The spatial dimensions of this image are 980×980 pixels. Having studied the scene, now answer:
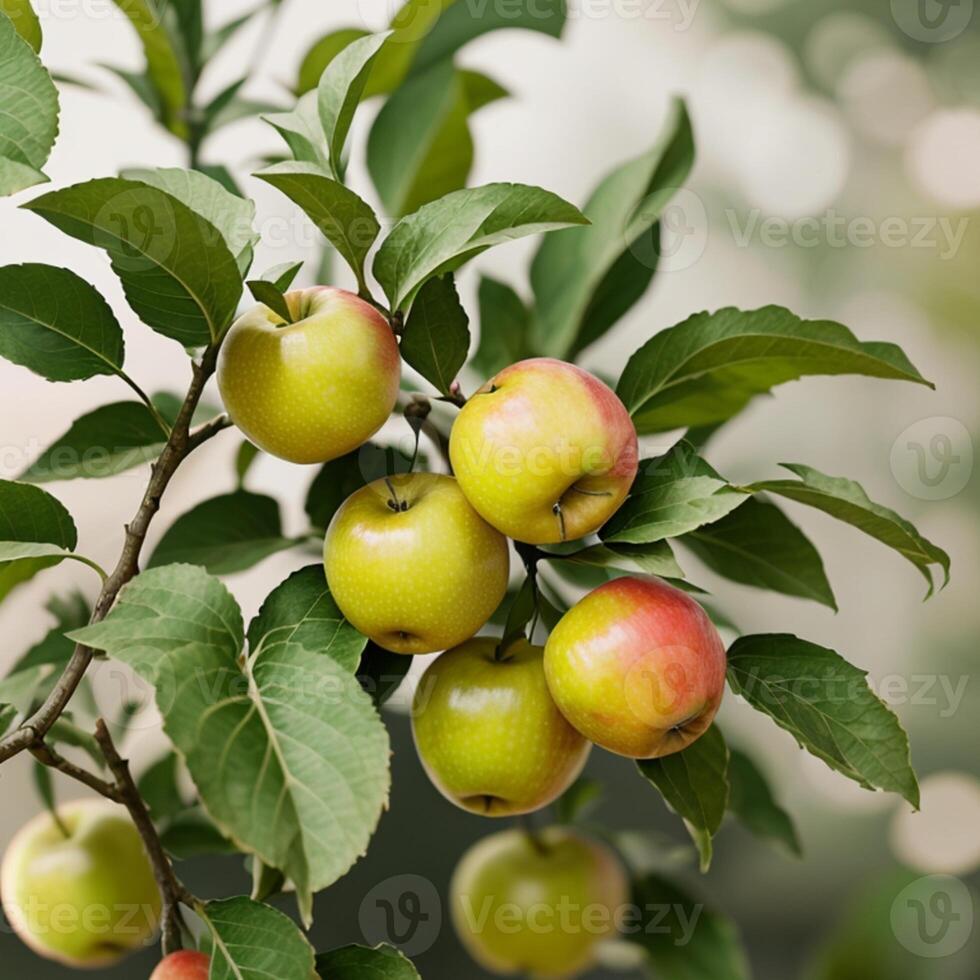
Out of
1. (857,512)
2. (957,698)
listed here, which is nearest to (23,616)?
(857,512)

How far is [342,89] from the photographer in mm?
364

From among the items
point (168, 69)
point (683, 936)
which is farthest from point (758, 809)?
point (168, 69)

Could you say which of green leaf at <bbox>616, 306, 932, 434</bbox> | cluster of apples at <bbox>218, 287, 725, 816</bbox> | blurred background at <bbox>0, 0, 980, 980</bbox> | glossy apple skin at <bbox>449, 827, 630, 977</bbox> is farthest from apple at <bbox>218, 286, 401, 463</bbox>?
blurred background at <bbox>0, 0, 980, 980</bbox>

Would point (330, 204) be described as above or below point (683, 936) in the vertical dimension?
above

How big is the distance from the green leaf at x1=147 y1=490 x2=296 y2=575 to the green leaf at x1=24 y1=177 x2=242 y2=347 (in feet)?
0.46

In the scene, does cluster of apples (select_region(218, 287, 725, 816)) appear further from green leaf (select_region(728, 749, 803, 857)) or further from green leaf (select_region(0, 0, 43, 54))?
green leaf (select_region(728, 749, 803, 857))

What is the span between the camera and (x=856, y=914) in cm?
73

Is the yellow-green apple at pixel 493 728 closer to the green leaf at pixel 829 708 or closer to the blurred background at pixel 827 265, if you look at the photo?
the green leaf at pixel 829 708

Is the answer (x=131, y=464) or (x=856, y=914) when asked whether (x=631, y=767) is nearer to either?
(x=856, y=914)

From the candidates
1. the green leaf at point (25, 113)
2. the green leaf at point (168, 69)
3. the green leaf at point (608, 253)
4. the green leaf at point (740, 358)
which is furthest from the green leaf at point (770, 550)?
the green leaf at point (168, 69)

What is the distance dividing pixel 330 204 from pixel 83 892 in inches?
13.7

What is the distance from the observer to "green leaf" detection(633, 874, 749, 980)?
1.95 ft

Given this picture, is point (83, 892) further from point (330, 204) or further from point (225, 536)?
point (330, 204)

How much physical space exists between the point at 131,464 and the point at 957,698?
0.80 m
